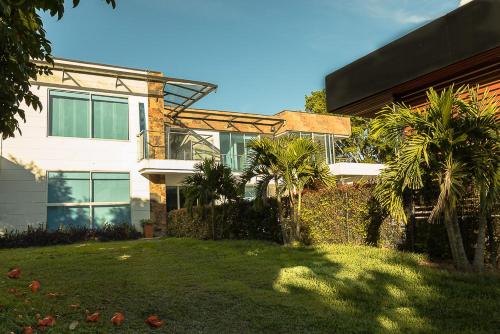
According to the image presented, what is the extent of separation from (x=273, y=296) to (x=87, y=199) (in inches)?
625

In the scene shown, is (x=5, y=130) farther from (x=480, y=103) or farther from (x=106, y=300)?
(x=480, y=103)

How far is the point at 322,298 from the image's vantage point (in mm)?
5301

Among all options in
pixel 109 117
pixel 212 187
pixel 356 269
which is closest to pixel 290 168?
pixel 212 187

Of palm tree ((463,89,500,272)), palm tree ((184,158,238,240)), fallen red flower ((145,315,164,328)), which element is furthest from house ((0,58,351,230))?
fallen red flower ((145,315,164,328))

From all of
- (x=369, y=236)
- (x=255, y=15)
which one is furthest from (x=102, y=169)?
(x=369, y=236)

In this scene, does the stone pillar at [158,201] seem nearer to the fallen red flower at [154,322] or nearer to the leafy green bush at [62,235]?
the leafy green bush at [62,235]

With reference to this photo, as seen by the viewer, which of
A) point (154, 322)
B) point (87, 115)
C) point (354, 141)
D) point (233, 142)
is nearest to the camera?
point (154, 322)

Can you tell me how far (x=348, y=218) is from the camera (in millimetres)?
10008

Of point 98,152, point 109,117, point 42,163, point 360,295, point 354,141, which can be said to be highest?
point 354,141

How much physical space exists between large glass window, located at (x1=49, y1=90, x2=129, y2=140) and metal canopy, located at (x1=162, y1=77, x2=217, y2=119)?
2240mm

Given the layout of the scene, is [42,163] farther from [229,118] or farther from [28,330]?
[28,330]

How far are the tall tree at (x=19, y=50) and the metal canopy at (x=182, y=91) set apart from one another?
16.1m

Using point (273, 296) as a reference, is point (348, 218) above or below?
above

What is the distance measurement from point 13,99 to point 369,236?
742cm
